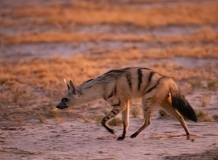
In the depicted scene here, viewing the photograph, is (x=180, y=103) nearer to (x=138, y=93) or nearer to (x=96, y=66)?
(x=138, y=93)

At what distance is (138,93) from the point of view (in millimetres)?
8500

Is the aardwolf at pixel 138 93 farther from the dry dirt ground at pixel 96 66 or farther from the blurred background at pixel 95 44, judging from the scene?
the blurred background at pixel 95 44

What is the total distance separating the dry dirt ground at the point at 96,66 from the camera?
8164mm

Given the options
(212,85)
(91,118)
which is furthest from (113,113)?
(212,85)

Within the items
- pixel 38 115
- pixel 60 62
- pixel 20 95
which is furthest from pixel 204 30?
pixel 38 115

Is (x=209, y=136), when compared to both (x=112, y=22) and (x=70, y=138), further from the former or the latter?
(x=112, y=22)

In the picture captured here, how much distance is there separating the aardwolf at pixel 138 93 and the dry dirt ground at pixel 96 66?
1.10 ft

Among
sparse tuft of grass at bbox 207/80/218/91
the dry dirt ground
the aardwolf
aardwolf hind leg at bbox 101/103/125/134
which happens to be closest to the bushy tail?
the aardwolf

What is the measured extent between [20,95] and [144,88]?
4392 mm

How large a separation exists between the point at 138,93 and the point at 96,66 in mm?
7801

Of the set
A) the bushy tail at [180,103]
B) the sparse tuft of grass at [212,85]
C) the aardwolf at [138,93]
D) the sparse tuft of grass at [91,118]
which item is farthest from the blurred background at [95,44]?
the bushy tail at [180,103]

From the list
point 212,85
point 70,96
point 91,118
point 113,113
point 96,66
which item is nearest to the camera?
point 113,113

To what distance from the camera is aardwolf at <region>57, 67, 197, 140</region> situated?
832 cm

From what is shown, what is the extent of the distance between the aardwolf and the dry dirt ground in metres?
0.34
